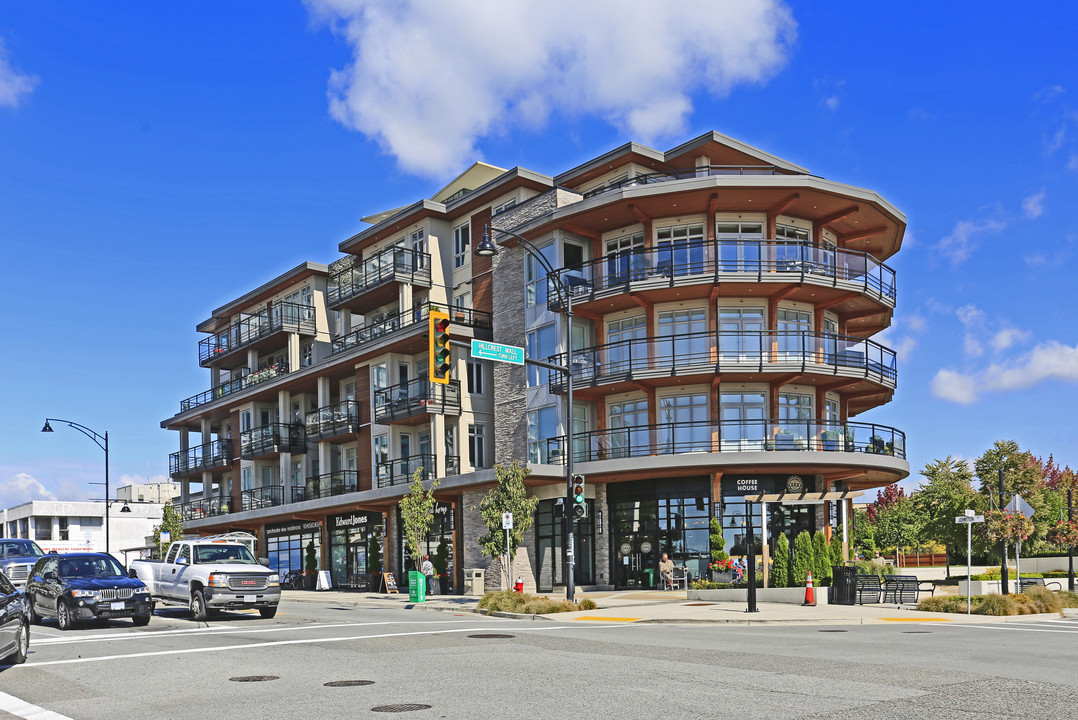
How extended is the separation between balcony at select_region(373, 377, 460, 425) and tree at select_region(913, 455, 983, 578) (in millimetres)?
23282

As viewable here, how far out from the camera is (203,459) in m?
65.8

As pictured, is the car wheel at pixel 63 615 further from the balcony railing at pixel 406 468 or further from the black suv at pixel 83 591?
the balcony railing at pixel 406 468

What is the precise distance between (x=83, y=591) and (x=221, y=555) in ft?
14.5

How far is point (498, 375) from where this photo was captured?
43875mm

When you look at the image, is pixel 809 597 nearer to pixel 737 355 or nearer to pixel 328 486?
pixel 737 355

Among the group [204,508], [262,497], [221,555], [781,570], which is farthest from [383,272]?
[781,570]

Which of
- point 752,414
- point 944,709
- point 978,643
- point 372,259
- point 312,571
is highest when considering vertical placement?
point 372,259

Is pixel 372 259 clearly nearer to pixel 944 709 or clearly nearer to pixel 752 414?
pixel 752 414

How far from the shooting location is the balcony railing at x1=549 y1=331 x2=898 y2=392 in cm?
3666

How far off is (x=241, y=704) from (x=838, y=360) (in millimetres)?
30616

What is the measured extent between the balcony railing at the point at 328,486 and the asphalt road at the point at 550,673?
28.7 meters

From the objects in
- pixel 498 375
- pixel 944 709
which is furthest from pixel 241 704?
pixel 498 375

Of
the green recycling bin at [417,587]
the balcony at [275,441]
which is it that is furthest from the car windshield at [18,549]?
the balcony at [275,441]

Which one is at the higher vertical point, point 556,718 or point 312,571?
point 556,718
